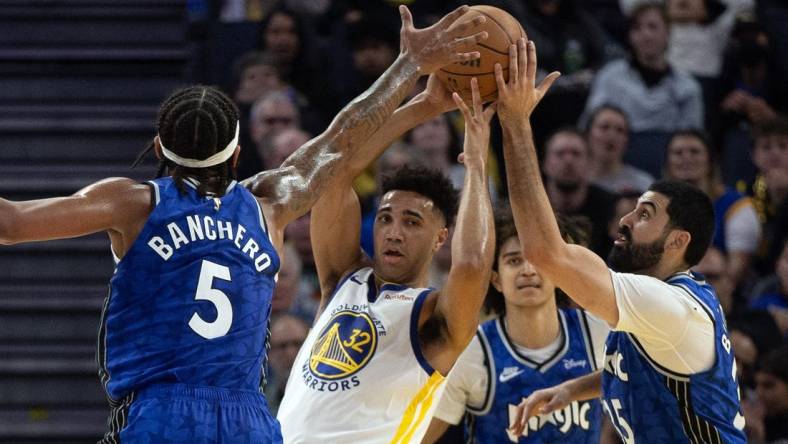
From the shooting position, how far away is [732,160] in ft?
29.7

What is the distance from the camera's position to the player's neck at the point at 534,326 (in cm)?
579

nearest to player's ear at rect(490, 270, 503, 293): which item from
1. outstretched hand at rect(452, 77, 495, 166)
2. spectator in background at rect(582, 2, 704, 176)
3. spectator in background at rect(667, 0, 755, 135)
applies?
outstretched hand at rect(452, 77, 495, 166)

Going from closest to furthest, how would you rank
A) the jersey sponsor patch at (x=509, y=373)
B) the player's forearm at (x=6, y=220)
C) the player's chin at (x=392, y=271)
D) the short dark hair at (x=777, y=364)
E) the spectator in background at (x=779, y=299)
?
1. the player's forearm at (x=6, y=220)
2. the player's chin at (x=392, y=271)
3. the jersey sponsor patch at (x=509, y=373)
4. the short dark hair at (x=777, y=364)
5. the spectator in background at (x=779, y=299)

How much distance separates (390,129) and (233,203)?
55.3 inches

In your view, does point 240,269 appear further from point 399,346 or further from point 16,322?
point 16,322

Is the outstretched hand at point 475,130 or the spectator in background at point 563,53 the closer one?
the outstretched hand at point 475,130

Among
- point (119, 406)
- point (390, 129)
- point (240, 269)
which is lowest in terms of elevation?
point (119, 406)

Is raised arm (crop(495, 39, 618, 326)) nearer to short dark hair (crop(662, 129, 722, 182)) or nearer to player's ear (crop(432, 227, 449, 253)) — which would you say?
player's ear (crop(432, 227, 449, 253))

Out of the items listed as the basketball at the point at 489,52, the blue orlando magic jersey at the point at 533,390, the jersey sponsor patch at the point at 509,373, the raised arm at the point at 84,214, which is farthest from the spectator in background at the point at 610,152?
the raised arm at the point at 84,214

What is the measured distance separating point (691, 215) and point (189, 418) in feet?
6.98

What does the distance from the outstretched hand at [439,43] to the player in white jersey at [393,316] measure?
15 cm

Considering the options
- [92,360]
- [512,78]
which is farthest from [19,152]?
[512,78]

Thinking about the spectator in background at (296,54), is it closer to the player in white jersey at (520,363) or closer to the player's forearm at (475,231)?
the player in white jersey at (520,363)

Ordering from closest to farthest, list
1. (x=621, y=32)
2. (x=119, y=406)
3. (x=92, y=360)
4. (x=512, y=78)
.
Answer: (x=119, y=406), (x=512, y=78), (x=92, y=360), (x=621, y=32)
